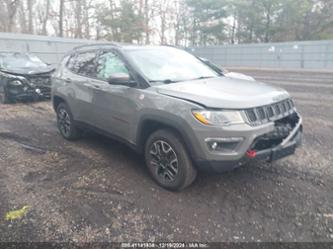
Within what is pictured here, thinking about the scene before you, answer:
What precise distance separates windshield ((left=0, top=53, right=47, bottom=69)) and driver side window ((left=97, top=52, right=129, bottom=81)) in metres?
6.18

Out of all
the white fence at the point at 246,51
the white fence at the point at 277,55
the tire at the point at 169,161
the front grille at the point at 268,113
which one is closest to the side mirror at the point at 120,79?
the tire at the point at 169,161

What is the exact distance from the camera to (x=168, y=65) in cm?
388

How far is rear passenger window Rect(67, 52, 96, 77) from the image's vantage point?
4.38m

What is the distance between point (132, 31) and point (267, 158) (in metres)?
30.0

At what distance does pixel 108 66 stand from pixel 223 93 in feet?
6.32

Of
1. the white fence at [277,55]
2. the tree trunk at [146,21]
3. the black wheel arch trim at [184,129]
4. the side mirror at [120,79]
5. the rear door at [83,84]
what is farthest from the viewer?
the tree trunk at [146,21]

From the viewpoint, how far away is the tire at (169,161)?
3004 millimetres

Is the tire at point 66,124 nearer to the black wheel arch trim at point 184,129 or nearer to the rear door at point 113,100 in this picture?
the rear door at point 113,100

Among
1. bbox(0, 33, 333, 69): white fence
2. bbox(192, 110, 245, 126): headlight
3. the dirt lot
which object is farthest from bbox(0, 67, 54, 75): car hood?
bbox(192, 110, 245, 126): headlight

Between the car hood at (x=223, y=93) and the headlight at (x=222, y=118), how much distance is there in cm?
7

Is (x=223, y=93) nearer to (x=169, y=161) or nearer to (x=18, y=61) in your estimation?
(x=169, y=161)

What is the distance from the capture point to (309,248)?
2.33m

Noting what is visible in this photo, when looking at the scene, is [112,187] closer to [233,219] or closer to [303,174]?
[233,219]

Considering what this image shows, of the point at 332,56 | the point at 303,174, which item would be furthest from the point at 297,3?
the point at 303,174
